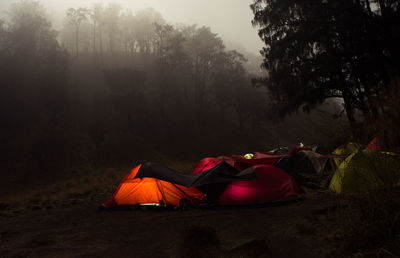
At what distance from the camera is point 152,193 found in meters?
8.12

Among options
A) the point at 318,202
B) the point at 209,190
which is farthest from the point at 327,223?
the point at 209,190

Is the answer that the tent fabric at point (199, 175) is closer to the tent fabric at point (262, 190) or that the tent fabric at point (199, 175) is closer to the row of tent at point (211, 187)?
the row of tent at point (211, 187)

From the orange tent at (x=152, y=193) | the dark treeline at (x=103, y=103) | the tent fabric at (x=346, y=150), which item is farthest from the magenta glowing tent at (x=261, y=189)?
the dark treeline at (x=103, y=103)

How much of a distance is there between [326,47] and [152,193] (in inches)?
499

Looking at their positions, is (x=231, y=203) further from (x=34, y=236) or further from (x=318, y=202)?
(x=34, y=236)

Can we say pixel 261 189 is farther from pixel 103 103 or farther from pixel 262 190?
pixel 103 103

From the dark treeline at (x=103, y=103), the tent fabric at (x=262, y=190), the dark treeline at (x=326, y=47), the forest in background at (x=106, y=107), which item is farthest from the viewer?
the dark treeline at (x=103, y=103)

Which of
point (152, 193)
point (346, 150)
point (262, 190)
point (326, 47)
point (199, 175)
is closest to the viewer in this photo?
point (346, 150)

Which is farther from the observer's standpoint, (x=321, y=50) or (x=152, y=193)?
(x=321, y=50)

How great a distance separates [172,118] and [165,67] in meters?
8.24

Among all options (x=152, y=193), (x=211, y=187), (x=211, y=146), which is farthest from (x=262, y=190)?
(x=211, y=146)

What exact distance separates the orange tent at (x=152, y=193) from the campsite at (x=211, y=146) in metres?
0.03

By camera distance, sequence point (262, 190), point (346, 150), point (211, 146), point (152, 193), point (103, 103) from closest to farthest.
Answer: point (346, 150) < point (262, 190) < point (152, 193) < point (211, 146) < point (103, 103)

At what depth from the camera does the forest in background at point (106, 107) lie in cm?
2641
